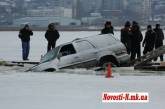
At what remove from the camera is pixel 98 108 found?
973 centimetres

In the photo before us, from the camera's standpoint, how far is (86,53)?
56.5 ft

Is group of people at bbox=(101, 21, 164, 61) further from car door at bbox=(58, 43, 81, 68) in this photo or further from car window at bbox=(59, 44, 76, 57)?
car door at bbox=(58, 43, 81, 68)

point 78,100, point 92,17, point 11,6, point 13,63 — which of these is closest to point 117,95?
point 78,100

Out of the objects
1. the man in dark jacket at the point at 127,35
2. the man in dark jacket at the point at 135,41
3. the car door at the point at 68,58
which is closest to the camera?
the car door at the point at 68,58

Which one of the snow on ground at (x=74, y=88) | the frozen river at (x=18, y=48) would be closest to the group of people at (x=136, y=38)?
the snow on ground at (x=74, y=88)

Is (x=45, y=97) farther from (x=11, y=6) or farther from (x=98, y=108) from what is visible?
(x=11, y=6)

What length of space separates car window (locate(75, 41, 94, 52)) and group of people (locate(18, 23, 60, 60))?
4.14 meters

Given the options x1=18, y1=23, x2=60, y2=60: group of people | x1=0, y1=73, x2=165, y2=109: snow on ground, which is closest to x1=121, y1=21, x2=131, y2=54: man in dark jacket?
x1=18, y1=23, x2=60, y2=60: group of people

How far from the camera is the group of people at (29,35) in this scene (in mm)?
21516

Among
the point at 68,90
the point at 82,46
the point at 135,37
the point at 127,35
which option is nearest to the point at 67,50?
the point at 82,46

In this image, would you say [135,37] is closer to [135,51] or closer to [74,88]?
[135,51]

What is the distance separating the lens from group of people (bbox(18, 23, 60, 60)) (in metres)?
21.5

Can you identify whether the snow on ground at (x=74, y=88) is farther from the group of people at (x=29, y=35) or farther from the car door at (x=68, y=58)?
the group of people at (x=29, y=35)

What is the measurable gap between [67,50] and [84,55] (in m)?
0.65
